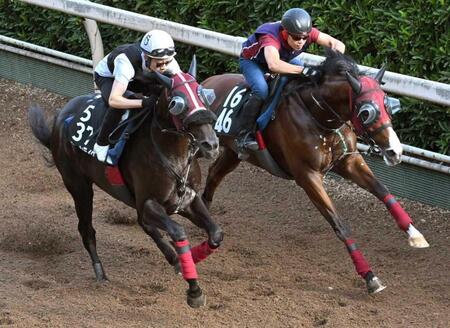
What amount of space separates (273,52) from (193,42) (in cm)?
194

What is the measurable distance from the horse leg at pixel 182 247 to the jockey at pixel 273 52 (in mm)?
1356

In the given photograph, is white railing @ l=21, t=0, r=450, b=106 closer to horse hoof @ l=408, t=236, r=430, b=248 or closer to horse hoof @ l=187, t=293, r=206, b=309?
horse hoof @ l=408, t=236, r=430, b=248

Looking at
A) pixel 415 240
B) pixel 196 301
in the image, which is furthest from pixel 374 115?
pixel 196 301

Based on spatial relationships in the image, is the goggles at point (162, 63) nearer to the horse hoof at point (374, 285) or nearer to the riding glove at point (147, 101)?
the riding glove at point (147, 101)

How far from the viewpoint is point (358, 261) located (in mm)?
7508

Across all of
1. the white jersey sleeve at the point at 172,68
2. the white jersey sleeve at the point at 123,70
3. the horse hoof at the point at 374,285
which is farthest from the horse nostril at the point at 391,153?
the white jersey sleeve at the point at 123,70

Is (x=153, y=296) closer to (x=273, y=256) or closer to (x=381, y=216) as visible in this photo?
(x=273, y=256)

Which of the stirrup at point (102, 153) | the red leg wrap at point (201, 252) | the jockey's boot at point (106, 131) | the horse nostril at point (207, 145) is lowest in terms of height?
the red leg wrap at point (201, 252)

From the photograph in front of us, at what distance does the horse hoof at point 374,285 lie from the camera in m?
7.44

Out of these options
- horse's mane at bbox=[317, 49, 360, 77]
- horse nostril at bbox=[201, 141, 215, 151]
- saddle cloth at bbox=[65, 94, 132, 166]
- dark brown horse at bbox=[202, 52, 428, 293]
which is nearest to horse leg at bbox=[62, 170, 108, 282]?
saddle cloth at bbox=[65, 94, 132, 166]

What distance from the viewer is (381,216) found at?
9.16 metres

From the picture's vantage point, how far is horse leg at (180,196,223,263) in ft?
24.5

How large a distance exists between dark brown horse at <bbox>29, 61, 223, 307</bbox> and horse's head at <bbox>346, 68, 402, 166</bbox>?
118 cm

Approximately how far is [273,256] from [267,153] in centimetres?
86
